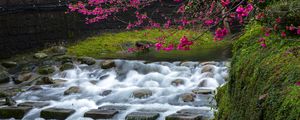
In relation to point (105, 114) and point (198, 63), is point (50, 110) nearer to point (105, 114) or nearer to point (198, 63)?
point (105, 114)

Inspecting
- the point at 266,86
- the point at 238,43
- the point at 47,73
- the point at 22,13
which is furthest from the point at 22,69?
the point at 266,86

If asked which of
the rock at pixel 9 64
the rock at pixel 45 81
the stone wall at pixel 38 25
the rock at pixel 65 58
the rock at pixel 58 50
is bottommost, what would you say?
the rock at pixel 45 81

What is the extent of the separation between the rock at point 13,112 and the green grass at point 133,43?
5169 millimetres

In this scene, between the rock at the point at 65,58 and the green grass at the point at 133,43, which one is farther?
the rock at the point at 65,58

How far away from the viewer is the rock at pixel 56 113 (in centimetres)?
877

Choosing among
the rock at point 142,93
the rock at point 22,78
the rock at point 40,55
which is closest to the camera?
the rock at point 142,93

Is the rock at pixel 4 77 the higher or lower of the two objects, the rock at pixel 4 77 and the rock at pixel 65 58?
the lower

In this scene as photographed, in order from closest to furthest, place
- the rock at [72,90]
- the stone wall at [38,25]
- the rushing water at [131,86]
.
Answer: the rushing water at [131,86]
the rock at [72,90]
the stone wall at [38,25]

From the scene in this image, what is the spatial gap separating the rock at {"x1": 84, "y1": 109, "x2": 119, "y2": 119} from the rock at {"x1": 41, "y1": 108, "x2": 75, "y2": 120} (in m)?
0.42

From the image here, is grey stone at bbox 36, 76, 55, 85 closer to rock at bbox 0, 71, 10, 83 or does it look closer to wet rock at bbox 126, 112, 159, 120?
rock at bbox 0, 71, 10, 83

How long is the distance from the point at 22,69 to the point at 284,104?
39.3ft

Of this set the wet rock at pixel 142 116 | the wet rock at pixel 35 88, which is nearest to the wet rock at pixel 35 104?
the wet rock at pixel 35 88

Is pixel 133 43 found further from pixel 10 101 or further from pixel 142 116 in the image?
pixel 142 116

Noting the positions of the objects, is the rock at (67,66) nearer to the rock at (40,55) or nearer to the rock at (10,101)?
the rock at (40,55)
